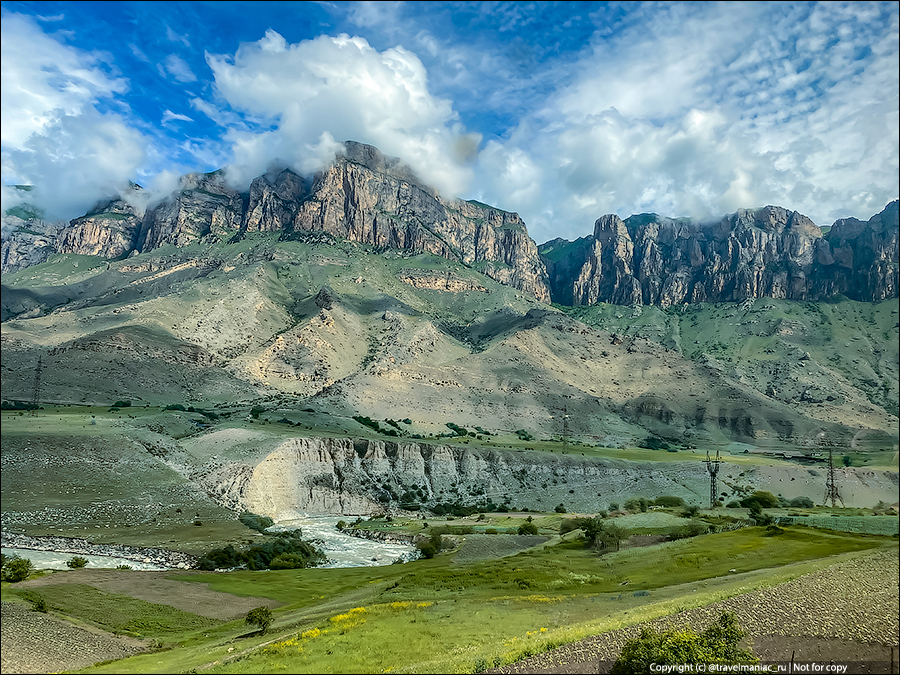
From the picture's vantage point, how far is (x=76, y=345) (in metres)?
128

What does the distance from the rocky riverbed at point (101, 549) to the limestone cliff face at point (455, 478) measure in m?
30.8

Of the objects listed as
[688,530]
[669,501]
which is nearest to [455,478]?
[669,501]

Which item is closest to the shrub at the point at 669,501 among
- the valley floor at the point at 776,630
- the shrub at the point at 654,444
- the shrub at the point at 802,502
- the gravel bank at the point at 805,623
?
the shrub at the point at 802,502

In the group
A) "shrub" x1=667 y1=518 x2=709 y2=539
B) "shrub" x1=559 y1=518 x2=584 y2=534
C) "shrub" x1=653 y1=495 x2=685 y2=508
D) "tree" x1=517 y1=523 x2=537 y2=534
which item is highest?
"shrub" x1=667 y1=518 x2=709 y2=539

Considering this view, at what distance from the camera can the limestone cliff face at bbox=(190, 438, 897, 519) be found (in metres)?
87.6

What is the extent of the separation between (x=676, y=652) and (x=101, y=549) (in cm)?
4924

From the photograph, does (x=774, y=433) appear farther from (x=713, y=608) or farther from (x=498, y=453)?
(x=713, y=608)

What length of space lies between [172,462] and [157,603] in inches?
1835

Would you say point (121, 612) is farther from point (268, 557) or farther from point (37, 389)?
point (37, 389)

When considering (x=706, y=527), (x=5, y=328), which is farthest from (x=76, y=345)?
(x=706, y=527)

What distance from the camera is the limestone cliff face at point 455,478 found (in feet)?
287

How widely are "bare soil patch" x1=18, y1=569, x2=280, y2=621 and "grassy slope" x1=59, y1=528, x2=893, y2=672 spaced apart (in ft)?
7.73

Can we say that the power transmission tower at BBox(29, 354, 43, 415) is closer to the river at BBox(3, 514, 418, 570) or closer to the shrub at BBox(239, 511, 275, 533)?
the shrub at BBox(239, 511, 275, 533)

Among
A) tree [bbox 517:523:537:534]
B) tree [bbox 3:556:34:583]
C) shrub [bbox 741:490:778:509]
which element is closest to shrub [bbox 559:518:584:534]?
tree [bbox 517:523:537:534]
